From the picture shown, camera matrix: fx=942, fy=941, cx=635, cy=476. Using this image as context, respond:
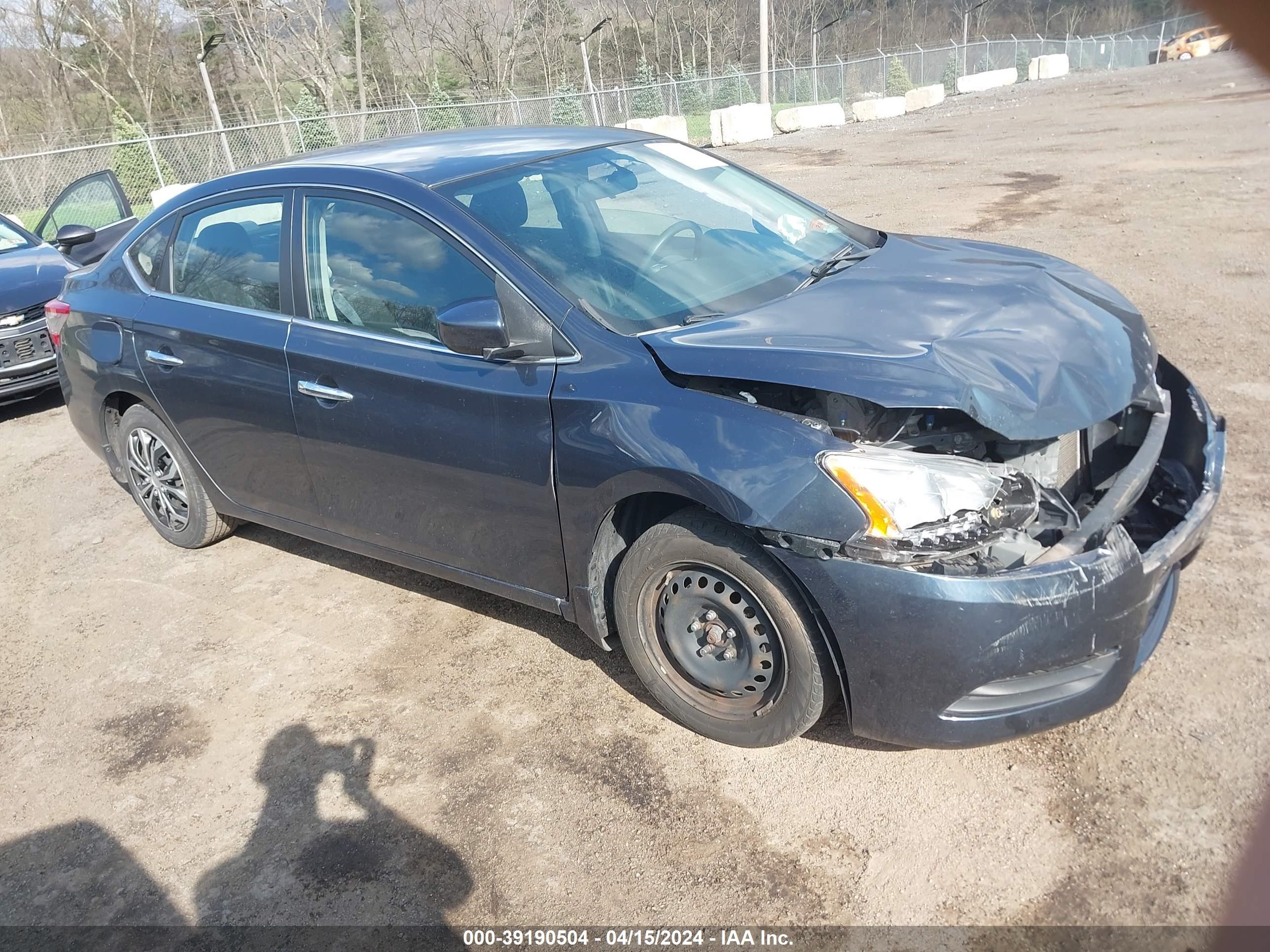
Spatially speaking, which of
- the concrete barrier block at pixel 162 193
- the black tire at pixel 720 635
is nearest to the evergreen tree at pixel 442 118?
the concrete barrier block at pixel 162 193

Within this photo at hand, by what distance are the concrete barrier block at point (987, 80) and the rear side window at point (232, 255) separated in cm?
3951

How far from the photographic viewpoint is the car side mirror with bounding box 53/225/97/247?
25.0 ft

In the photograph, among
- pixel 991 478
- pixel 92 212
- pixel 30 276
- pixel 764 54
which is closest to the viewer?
pixel 991 478

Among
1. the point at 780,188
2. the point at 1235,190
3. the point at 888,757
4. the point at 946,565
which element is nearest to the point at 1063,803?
the point at 888,757

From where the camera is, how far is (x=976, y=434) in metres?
2.77

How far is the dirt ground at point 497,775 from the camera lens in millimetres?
2480

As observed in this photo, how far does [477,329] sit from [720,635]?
47.5 inches

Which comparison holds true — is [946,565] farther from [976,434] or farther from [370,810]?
[370,810]

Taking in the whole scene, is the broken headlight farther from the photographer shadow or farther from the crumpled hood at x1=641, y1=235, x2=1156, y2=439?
the photographer shadow

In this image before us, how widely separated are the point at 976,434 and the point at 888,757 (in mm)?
1021

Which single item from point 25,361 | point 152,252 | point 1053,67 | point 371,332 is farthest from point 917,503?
point 1053,67

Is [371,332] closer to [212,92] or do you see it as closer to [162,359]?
[162,359]

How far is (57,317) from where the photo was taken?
4895 mm

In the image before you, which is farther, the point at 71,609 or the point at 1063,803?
the point at 71,609
